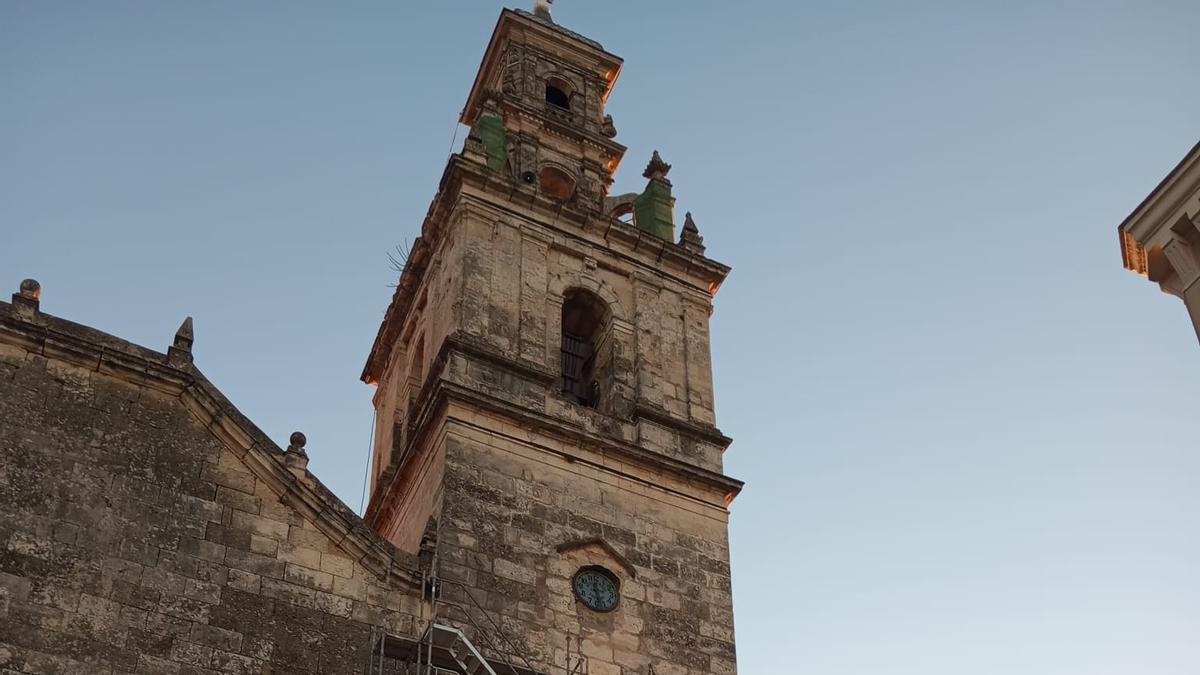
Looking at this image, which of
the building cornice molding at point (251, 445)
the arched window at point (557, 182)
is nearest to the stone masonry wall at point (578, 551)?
the building cornice molding at point (251, 445)

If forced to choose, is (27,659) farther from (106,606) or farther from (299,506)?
(299,506)

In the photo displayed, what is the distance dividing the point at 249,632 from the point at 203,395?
2.95 meters

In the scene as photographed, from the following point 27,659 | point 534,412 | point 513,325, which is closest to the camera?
point 27,659

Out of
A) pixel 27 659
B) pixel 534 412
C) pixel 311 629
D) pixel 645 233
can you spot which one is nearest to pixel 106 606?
pixel 27 659

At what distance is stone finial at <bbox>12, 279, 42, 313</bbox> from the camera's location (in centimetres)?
1695

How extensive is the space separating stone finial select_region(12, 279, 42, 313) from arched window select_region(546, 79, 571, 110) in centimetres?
1202

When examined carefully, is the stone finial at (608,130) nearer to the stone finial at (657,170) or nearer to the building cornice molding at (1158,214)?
the stone finial at (657,170)

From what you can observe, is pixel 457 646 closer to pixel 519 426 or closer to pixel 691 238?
pixel 519 426

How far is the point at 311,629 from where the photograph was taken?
16312mm

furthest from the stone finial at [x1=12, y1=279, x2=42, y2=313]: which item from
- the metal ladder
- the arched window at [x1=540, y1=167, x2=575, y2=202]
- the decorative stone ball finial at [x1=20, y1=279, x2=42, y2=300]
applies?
the arched window at [x1=540, y1=167, x2=575, y2=202]

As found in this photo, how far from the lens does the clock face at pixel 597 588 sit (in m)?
18.3

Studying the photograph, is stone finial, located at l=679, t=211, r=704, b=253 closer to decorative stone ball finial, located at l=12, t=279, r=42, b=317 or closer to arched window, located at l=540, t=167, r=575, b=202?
arched window, located at l=540, t=167, r=575, b=202

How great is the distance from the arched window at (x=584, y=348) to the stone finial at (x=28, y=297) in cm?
773

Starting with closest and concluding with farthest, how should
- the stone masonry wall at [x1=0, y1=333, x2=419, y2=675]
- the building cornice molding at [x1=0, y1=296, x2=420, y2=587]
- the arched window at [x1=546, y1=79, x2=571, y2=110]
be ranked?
the stone masonry wall at [x1=0, y1=333, x2=419, y2=675] < the building cornice molding at [x1=0, y1=296, x2=420, y2=587] < the arched window at [x1=546, y1=79, x2=571, y2=110]
